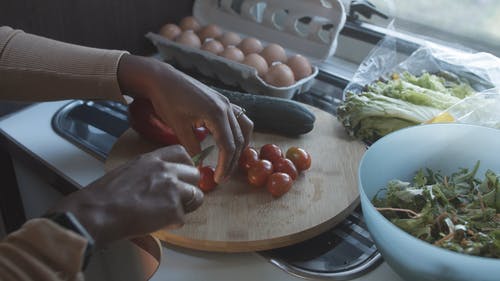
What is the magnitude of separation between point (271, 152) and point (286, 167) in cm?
6

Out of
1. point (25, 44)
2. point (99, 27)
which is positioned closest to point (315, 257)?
point (25, 44)

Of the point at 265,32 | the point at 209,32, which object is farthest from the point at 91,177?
the point at 265,32

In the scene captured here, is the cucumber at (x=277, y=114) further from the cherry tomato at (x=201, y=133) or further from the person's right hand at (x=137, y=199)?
the person's right hand at (x=137, y=199)

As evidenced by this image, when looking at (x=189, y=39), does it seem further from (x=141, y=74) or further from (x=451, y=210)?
(x=451, y=210)

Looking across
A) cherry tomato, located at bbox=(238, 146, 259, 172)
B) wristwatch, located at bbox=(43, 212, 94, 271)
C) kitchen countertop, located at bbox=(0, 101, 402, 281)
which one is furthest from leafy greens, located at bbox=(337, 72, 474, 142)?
wristwatch, located at bbox=(43, 212, 94, 271)

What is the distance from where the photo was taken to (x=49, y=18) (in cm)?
112

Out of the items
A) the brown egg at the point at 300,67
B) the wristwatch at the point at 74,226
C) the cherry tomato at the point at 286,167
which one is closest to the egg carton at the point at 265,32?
the brown egg at the point at 300,67

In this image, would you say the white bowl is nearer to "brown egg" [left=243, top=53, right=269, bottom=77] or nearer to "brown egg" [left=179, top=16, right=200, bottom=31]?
"brown egg" [left=243, top=53, right=269, bottom=77]

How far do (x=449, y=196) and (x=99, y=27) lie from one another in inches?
35.0

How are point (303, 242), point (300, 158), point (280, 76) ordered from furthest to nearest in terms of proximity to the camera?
point (280, 76) → point (300, 158) → point (303, 242)

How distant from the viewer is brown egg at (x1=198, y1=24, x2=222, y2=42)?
1.27 metres

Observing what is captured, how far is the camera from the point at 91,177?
918 millimetres

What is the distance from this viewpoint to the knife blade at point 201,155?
859mm

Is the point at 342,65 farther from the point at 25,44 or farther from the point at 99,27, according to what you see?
the point at 25,44
